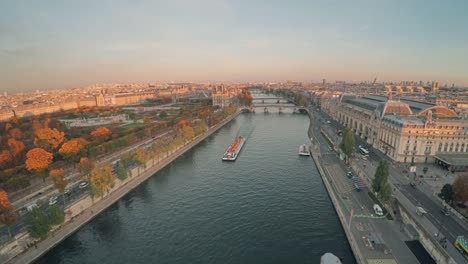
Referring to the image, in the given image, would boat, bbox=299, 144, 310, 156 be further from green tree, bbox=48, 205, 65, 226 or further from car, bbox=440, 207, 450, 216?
green tree, bbox=48, 205, 65, 226

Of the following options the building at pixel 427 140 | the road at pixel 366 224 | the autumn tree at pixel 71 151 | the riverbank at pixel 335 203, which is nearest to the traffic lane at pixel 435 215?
the road at pixel 366 224

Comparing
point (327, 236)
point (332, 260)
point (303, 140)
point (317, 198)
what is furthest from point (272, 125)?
point (332, 260)

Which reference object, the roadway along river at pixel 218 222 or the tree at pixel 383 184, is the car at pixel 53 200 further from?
the tree at pixel 383 184

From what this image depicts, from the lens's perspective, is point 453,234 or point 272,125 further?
point 272,125

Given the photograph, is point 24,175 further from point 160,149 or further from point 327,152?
point 327,152

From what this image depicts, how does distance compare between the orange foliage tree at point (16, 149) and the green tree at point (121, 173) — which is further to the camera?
the orange foliage tree at point (16, 149)

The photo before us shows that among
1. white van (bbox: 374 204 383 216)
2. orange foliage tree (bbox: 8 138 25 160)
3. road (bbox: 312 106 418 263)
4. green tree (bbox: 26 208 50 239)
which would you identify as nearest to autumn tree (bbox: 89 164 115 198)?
green tree (bbox: 26 208 50 239)
